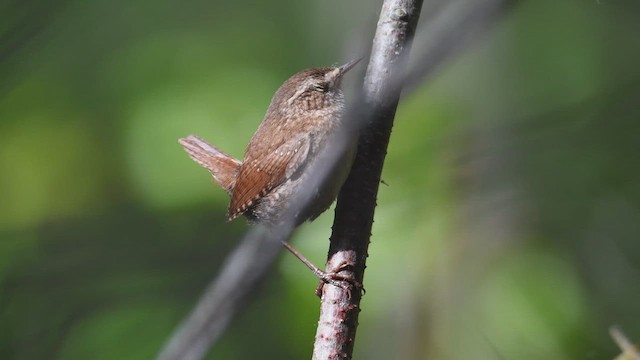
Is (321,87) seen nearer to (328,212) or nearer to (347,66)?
(347,66)

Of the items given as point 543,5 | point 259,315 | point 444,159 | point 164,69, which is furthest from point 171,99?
point 543,5

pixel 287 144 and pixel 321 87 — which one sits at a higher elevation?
pixel 321 87

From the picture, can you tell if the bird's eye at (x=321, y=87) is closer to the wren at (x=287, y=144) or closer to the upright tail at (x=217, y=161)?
the wren at (x=287, y=144)

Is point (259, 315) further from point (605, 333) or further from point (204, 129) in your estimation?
point (605, 333)

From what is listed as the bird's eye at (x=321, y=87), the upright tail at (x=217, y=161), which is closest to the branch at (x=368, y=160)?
the bird's eye at (x=321, y=87)

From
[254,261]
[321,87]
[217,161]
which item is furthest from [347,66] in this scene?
[254,261]

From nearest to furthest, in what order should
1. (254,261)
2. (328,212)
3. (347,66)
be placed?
(254,261) < (347,66) < (328,212)

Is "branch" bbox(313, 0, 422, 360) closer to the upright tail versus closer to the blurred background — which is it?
the blurred background
